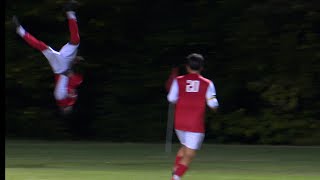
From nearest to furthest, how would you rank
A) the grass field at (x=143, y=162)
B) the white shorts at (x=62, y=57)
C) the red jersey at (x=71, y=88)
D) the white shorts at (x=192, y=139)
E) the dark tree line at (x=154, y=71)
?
the white shorts at (x=192, y=139) < the grass field at (x=143, y=162) < the white shorts at (x=62, y=57) < the red jersey at (x=71, y=88) < the dark tree line at (x=154, y=71)

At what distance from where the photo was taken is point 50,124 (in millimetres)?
22188

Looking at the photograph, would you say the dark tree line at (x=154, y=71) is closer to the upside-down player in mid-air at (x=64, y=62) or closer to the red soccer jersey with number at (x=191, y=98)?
the upside-down player in mid-air at (x=64, y=62)

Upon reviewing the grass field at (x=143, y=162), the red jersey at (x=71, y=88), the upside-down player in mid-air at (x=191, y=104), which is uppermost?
the upside-down player in mid-air at (x=191, y=104)

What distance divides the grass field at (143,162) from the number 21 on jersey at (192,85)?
1.99 metres

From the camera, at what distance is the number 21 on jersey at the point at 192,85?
1152cm

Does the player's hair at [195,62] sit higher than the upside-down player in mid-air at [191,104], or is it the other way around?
the player's hair at [195,62]

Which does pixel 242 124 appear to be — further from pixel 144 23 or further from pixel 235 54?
pixel 144 23

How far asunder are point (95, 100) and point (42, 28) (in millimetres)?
2559

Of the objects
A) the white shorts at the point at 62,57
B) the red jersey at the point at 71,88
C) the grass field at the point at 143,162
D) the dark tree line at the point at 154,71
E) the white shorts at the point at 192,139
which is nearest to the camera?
the white shorts at the point at 192,139

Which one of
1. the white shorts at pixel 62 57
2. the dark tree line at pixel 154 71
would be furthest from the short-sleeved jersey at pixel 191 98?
the dark tree line at pixel 154 71

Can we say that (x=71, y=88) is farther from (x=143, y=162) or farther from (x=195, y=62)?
(x=195, y=62)

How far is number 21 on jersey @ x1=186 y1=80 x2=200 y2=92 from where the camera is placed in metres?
11.5

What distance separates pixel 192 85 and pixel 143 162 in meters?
4.73

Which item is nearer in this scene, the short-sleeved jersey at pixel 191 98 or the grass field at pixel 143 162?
the short-sleeved jersey at pixel 191 98
